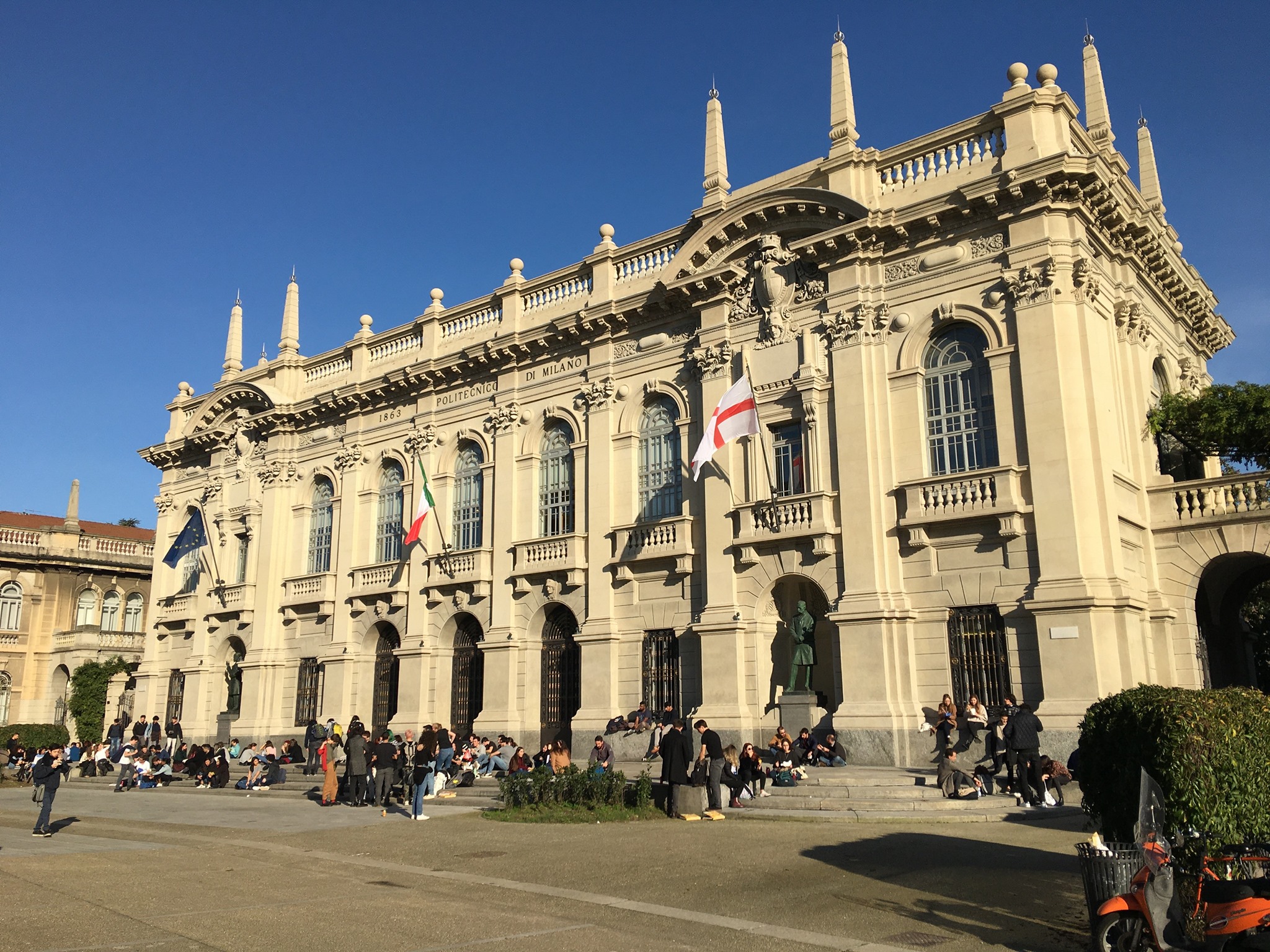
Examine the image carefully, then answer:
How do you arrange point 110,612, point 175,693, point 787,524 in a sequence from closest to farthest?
point 787,524
point 175,693
point 110,612

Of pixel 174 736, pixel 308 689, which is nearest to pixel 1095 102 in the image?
pixel 308 689

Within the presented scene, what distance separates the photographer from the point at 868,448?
2169cm

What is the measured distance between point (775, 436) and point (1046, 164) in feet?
26.1

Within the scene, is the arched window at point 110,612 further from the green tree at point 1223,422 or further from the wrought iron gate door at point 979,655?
the green tree at point 1223,422

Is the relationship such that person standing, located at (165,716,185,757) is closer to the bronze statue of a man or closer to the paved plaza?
the paved plaza

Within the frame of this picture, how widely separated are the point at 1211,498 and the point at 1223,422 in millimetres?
1727

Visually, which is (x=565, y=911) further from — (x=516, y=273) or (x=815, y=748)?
(x=516, y=273)

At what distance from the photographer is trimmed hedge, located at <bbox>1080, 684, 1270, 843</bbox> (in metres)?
8.11

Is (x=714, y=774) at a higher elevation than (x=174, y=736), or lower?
lower

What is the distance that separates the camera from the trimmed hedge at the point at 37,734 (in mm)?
38812

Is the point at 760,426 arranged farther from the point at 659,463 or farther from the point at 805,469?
the point at 659,463

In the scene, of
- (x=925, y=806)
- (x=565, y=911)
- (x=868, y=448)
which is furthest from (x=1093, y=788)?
(x=868, y=448)

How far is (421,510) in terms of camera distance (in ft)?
95.6

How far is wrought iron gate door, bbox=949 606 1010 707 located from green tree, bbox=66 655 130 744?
3748 cm
